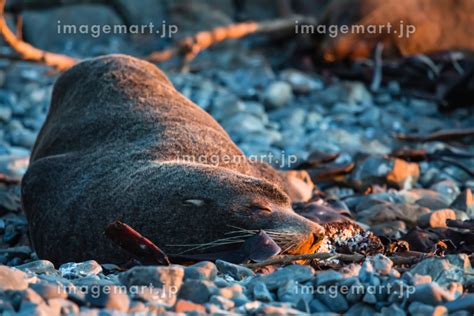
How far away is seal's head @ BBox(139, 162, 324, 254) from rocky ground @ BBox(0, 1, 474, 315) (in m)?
0.28

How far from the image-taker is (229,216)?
191 inches

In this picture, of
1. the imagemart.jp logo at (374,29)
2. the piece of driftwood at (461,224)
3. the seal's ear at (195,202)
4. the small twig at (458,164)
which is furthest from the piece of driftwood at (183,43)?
the seal's ear at (195,202)

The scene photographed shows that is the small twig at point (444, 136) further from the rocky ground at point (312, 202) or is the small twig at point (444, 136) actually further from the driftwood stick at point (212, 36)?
the driftwood stick at point (212, 36)

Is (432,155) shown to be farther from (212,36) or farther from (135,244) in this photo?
(135,244)

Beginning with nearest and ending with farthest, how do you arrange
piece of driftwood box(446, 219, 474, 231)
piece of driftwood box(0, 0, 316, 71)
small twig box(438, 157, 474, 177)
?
1. piece of driftwood box(446, 219, 474, 231)
2. small twig box(438, 157, 474, 177)
3. piece of driftwood box(0, 0, 316, 71)

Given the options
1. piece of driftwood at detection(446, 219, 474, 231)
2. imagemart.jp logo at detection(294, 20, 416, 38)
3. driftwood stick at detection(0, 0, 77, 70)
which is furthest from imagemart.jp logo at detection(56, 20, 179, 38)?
piece of driftwood at detection(446, 219, 474, 231)

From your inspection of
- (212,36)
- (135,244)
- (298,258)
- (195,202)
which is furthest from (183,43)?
(298,258)

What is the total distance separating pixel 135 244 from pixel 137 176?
0.75 m

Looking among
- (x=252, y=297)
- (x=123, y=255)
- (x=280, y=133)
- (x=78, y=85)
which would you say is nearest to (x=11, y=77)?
(x=280, y=133)

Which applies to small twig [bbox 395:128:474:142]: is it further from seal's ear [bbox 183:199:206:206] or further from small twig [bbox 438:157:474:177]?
seal's ear [bbox 183:199:206:206]

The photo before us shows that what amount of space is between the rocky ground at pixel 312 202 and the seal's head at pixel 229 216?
28 cm

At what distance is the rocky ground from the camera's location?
3.66 m

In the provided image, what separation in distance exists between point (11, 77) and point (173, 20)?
4.12 metres

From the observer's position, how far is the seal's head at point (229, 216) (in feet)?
15.7
